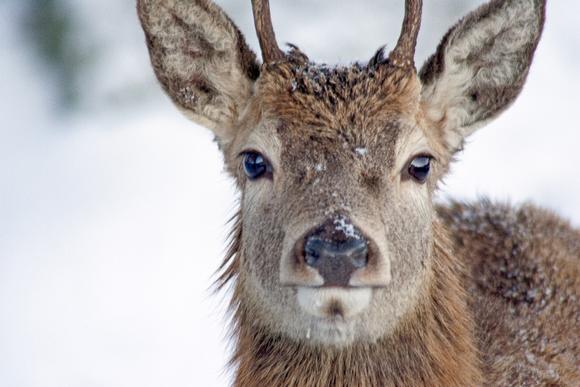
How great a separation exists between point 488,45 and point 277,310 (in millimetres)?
2102

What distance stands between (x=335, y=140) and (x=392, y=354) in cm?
119

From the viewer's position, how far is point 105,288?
11.5 m

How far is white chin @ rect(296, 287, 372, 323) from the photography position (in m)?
5.69

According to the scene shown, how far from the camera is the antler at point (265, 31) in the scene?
21.9 feet

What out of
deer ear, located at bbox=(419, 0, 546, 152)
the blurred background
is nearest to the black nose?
deer ear, located at bbox=(419, 0, 546, 152)

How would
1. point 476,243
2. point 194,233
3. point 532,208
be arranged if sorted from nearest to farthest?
1. point 476,243
2. point 532,208
3. point 194,233

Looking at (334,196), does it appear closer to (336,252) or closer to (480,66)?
(336,252)

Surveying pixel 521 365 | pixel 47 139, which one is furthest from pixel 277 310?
pixel 47 139

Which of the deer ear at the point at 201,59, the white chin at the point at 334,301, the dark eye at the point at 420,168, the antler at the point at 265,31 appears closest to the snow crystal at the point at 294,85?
the antler at the point at 265,31

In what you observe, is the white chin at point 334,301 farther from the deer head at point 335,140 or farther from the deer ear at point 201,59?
the deer ear at point 201,59

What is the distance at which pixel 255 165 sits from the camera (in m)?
6.50

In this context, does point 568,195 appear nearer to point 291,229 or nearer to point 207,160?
point 207,160

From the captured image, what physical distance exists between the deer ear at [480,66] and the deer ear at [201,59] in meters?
1.08

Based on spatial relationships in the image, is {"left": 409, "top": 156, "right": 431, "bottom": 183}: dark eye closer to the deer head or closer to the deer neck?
the deer head
